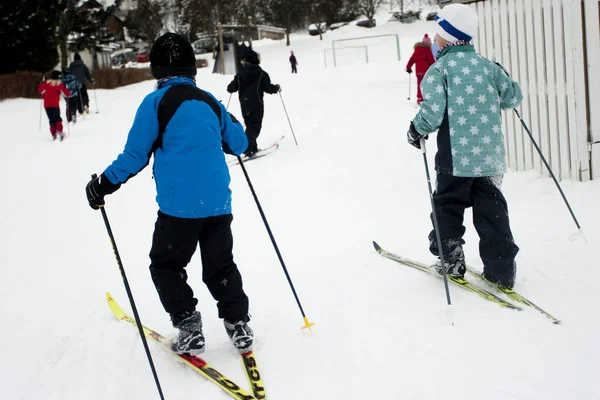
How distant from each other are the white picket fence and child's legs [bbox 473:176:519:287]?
2312 millimetres

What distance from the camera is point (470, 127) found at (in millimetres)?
3365

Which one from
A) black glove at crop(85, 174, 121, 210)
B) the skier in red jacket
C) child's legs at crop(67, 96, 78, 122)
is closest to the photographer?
black glove at crop(85, 174, 121, 210)

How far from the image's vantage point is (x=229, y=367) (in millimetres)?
2967

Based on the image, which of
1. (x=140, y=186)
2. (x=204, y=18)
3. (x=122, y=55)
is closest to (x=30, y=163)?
(x=140, y=186)

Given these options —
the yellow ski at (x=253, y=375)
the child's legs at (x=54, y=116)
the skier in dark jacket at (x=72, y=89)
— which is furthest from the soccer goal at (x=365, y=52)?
the yellow ski at (x=253, y=375)

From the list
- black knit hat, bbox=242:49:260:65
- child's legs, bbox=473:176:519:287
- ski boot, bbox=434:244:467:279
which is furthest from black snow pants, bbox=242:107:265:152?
child's legs, bbox=473:176:519:287

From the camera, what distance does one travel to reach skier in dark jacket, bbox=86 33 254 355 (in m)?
2.75

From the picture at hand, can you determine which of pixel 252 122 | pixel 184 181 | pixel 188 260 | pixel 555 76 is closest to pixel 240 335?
pixel 188 260

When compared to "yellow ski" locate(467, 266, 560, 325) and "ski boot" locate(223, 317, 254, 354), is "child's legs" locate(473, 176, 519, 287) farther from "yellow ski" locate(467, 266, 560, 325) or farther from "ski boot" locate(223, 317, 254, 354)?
"ski boot" locate(223, 317, 254, 354)

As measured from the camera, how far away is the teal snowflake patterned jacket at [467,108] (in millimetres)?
3357

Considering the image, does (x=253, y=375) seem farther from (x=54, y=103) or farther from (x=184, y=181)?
(x=54, y=103)

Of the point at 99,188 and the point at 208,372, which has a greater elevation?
the point at 99,188

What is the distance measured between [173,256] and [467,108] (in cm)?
184

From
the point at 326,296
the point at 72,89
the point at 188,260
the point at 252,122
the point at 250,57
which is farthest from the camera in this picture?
the point at 72,89
